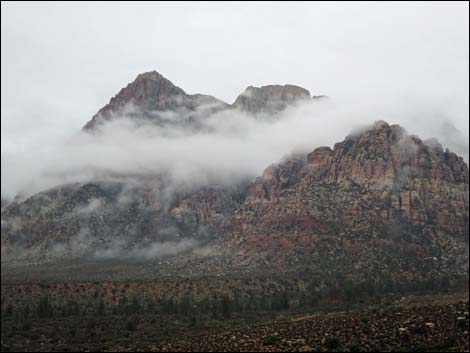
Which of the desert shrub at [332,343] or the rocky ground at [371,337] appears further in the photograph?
the desert shrub at [332,343]

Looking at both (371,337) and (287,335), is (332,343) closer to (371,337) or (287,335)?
(371,337)

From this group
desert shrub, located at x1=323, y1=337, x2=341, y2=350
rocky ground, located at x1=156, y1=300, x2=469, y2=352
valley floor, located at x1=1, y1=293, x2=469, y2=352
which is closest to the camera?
rocky ground, located at x1=156, y1=300, x2=469, y2=352

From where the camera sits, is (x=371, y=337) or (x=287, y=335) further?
(x=287, y=335)

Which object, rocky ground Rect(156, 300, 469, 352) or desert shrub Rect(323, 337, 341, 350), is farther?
desert shrub Rect(323, 337, 341, 350)

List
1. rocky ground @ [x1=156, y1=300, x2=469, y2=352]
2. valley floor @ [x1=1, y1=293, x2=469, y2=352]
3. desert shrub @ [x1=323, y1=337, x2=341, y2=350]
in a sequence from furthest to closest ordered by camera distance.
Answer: valley floor @ [x1=1, y1=293, x2=469, y2=352] < desert shrub @ [x1=323, y1=337, x2=341, y2=350] < rocky ground @ [x1=156, y1=300, x2=469, y2=352]

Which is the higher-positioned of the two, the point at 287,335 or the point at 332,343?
the point at 332,343

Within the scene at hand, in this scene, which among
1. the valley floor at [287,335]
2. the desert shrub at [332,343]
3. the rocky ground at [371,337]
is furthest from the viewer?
the valley floor at [287,335]

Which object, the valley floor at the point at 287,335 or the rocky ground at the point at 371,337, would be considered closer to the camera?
the rocky ground at the point at 371,337

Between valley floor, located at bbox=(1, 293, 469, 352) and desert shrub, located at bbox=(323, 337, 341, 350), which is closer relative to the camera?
desert shrub, located at bbox=(323, 337, 341, 350)

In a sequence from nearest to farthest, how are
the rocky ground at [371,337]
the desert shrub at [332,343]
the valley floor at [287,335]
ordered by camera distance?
the rocky ground at [371,337] → the desert shrub at [332,343] → the valley floor at [287,335]

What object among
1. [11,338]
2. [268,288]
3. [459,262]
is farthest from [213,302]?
[459,262]

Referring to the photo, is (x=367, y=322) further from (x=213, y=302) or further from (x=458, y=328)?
(x=213, y=302)

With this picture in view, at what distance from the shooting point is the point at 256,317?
335 feet

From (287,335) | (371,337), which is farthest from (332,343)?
(287,335)
